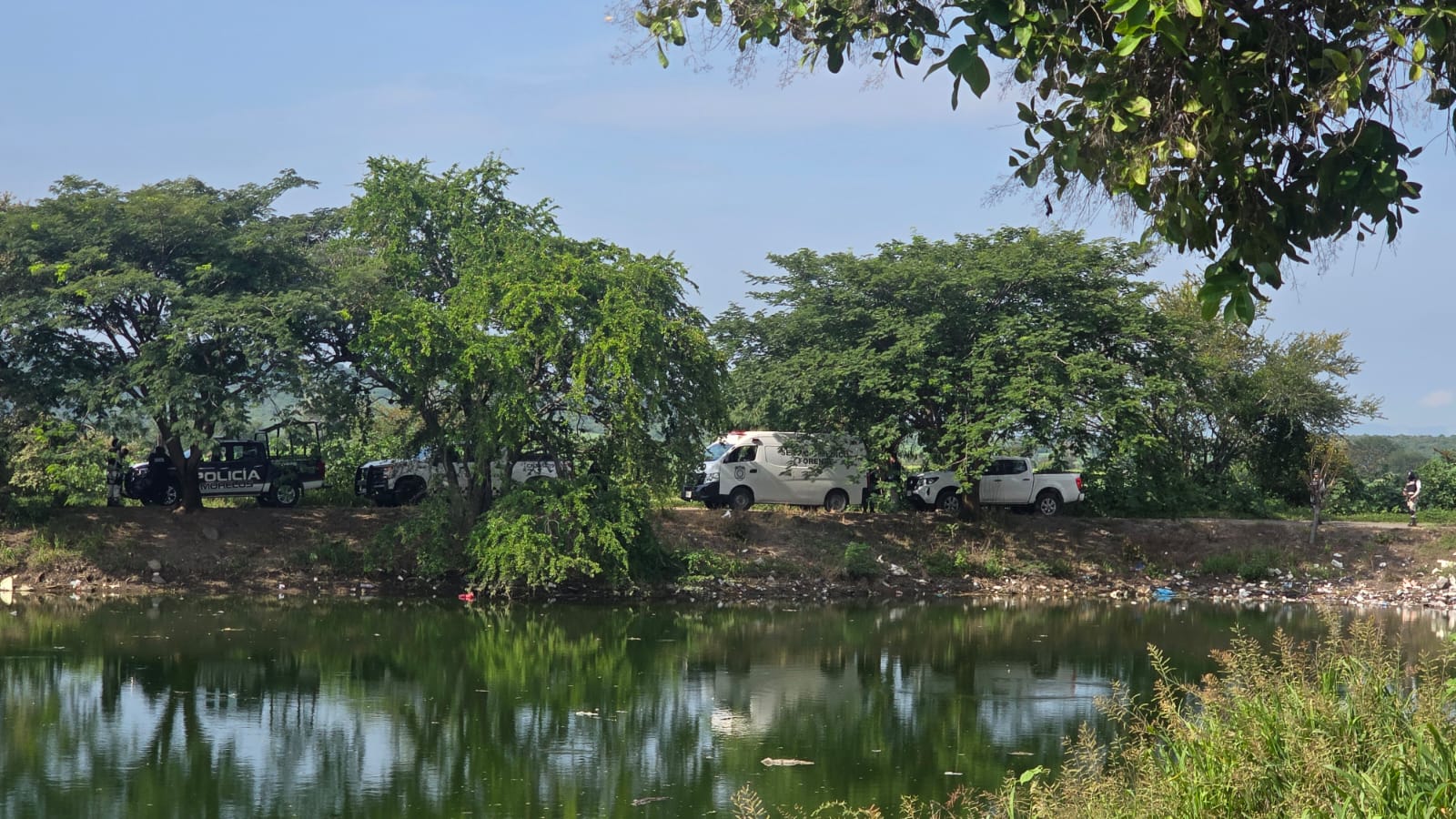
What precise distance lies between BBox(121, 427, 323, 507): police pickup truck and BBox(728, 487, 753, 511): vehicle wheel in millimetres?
8977

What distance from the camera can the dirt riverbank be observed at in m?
25.2

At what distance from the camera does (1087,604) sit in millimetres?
26828

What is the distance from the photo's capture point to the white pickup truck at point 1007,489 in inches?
1204

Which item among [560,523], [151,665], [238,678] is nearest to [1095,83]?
[238,678]

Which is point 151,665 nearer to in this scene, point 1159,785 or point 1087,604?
point 1159,785

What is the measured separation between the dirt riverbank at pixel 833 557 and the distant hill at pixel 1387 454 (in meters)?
9.30

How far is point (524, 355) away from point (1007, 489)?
12295mm

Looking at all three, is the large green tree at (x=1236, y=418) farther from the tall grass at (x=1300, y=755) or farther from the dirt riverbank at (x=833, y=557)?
the tall grass at (x=1300, y=755)

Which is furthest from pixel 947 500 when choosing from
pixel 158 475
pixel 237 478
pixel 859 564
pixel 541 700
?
pixel 158 475

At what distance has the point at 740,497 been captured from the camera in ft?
97.7

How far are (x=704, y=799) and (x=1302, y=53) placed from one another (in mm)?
7791

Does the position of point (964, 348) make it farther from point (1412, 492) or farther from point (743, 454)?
point (1412, 492)

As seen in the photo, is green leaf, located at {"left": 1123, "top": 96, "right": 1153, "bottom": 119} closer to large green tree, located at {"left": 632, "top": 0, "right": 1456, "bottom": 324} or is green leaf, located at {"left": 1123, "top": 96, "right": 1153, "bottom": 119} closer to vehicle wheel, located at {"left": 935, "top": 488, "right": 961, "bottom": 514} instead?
large green tree, located at {"left": 632, "top": 0, "right": 1456, "bottom": 324}

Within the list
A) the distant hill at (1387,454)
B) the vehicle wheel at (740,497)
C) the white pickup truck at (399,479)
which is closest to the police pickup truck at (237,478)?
the white pickup truck at (399,479)
